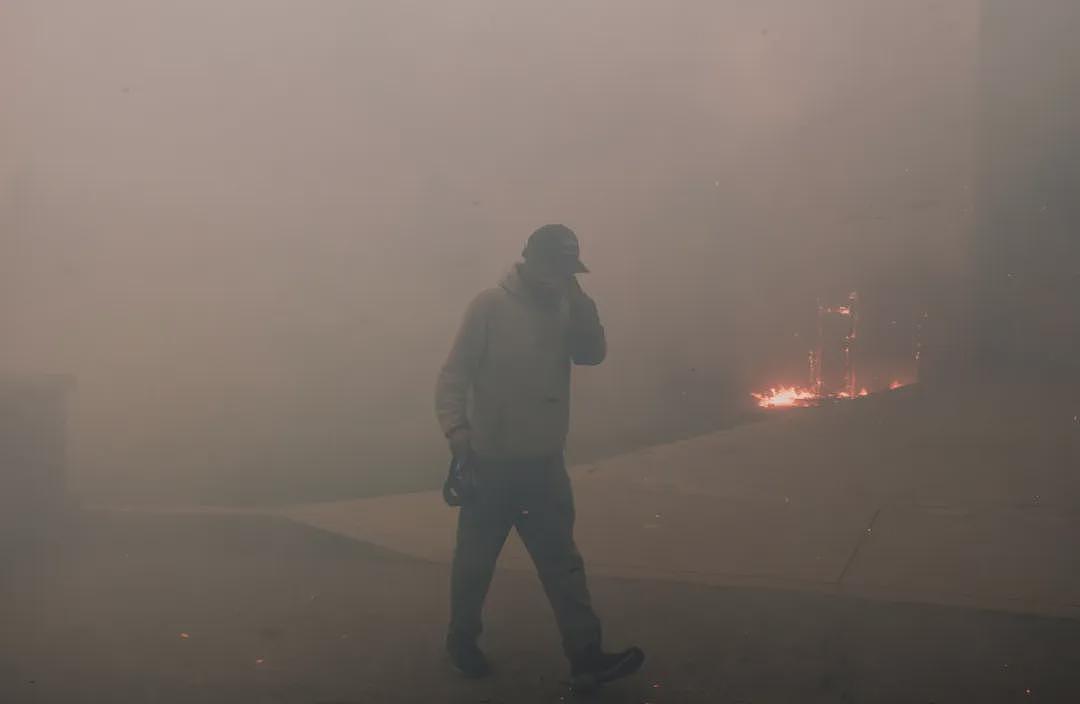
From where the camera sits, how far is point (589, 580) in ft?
9.20

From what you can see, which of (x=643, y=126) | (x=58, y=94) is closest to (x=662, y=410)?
(x=643, y=126)

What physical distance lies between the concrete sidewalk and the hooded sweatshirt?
31cm

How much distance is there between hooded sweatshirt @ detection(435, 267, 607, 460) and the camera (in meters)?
2.69

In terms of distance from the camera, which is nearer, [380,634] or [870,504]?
[870,504]

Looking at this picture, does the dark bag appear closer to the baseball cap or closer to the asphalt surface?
the asphalt surface

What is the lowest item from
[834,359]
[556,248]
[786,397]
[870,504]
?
[870,504]

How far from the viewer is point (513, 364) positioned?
2.70m

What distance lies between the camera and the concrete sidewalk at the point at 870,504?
257 cm

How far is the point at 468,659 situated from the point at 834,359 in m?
1.42

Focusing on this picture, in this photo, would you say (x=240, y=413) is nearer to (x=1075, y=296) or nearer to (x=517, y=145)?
(x=517, y=145)

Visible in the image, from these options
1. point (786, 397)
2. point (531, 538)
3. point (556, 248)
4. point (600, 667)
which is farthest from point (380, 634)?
point (786, 397)

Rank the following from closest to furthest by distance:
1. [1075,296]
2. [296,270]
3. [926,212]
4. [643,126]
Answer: [1075,296], [926,212], [643,126], [296,270]

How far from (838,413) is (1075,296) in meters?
0.70

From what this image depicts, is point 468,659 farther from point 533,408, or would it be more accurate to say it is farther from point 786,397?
point 786,397
